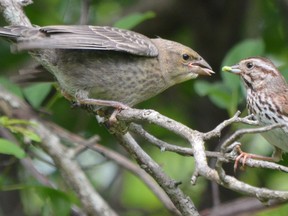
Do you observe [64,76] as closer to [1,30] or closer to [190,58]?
[1,30]

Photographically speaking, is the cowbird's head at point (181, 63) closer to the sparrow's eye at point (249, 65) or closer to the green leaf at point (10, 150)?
the sparrow's eye at point (249, 65)

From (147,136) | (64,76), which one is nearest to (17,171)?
(64,76)

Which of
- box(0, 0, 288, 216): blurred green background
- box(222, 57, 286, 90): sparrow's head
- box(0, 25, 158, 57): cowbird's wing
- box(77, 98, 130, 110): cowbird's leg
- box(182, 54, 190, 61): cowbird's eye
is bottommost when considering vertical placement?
box(0, 0, 288, 216): blurred green background

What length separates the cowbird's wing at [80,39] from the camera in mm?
4888

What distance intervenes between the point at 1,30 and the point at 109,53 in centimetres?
84

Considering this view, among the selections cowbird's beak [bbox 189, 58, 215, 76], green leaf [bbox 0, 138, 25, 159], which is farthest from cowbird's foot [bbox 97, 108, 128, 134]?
cowbird's beak [bbox 189, 58, 215, 76]

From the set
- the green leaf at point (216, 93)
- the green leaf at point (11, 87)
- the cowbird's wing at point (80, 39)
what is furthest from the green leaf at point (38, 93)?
the green leaf at point (216, 93)

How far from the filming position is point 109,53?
550 cm

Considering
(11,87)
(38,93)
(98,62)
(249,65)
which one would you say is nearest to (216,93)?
(249,65)

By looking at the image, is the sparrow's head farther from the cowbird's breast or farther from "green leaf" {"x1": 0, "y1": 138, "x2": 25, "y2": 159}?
"green leaf" {"x1": 0, "y1": 138, "x2": 25, "y2": 159}

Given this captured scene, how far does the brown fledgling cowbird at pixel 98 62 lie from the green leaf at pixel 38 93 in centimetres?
59

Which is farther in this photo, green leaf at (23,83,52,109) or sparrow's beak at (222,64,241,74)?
sparrow's beak at (222,64,241,74)

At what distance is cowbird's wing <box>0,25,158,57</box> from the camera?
16.0ft

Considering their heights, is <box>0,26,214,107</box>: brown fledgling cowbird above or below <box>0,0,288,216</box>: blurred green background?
above
